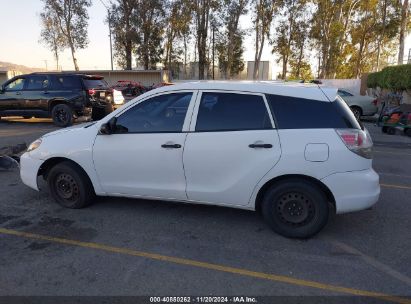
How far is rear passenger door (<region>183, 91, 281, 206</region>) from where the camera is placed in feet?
12.9

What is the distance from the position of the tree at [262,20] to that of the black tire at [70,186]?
40322 mm

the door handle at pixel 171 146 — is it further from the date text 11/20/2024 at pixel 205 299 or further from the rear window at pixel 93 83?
the rear window at pixel 93 83

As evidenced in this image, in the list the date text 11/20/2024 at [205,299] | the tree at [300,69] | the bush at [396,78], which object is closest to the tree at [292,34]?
the tree at [300,69]

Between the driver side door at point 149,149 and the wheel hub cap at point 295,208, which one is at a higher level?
the driver side door at point 149,149

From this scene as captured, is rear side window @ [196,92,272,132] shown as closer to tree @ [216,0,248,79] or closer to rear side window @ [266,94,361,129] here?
rear side window @ [266,94,361,129]

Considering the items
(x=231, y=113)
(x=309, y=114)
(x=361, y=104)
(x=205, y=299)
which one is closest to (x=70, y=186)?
(x=231, y=113)

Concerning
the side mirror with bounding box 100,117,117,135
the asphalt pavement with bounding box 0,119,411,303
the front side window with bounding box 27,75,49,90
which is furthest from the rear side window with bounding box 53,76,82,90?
the side mirror with bounding box 100,117,117,135

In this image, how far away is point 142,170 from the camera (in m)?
4.41

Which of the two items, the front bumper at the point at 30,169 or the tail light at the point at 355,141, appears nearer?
the tail light at the point at 355,141

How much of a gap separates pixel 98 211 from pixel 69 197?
1.44 ft

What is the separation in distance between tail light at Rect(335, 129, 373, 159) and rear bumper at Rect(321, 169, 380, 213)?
0.21 meters

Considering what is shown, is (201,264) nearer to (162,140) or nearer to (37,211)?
(162,140)

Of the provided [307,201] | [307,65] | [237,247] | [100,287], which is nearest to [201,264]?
[237,247]

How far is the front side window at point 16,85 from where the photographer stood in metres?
13.2
